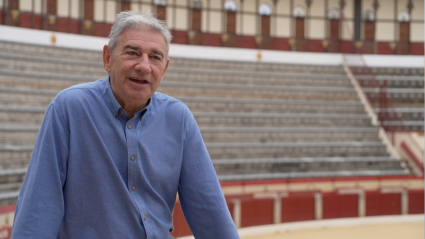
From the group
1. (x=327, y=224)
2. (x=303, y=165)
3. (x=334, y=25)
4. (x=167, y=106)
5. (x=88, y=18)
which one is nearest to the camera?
(x=167, y=106)

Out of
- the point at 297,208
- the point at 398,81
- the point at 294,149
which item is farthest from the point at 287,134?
the point at 398,81

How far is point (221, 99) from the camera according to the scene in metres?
9.27

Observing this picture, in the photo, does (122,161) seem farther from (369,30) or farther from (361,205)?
(369,30)

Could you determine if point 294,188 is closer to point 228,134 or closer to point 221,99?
point 228,134

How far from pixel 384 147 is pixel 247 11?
7.16m

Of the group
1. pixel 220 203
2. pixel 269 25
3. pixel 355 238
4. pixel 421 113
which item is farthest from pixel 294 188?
pixel 269 25

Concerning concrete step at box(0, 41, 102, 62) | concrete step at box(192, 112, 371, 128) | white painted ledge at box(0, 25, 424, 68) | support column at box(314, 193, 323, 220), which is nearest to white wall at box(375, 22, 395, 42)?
white painted ledge at box(0, 25, 424, 68)

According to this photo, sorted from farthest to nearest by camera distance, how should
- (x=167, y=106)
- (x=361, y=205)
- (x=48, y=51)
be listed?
1. (x=48, y=51)
2. (x=361, y=205)
3. (x=167, y=106)

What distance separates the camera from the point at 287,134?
337 inches

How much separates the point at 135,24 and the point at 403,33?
15.3 meters

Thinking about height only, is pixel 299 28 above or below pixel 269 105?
above

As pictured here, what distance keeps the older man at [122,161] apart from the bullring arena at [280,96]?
313cm

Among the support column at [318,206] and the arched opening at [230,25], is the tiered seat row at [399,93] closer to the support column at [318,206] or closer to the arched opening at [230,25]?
the support column at [318,206]

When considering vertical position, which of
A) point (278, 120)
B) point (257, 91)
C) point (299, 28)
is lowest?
point (278, 120)
